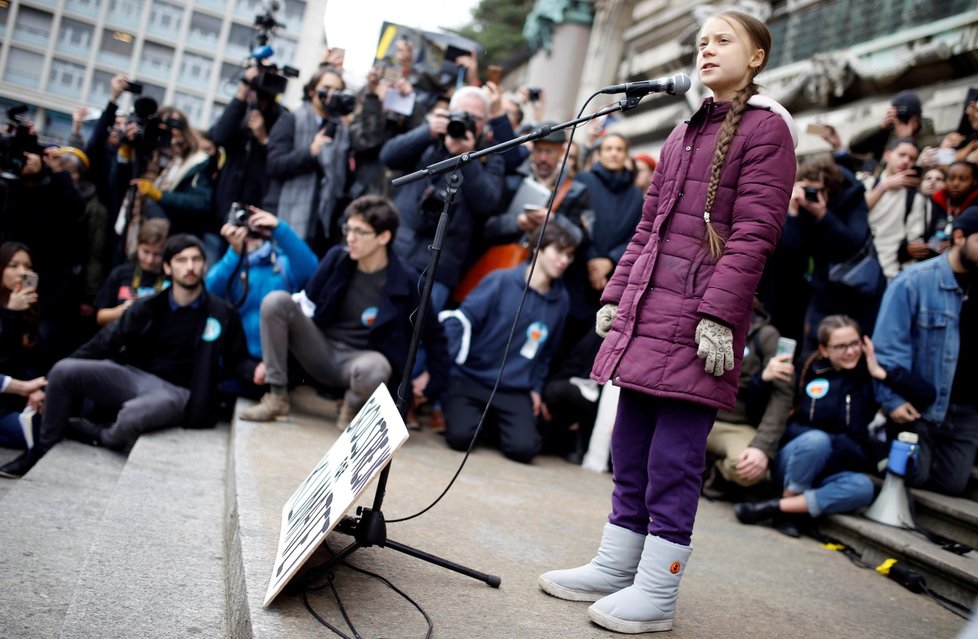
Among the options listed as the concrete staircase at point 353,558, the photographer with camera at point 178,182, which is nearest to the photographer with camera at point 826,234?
the concrete staircase at point 353,558

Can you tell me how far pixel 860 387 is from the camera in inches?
175

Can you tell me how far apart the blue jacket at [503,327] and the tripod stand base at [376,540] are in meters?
2.80

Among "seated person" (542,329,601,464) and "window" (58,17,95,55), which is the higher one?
"window" (58,17,95,55)

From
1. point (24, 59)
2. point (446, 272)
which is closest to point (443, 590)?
point (446, 272)

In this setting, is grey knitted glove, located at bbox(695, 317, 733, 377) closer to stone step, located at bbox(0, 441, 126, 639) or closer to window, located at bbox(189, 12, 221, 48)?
stone step, located at bbox(0, 441, 126, 639)

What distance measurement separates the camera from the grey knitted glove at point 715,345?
239 centimetres

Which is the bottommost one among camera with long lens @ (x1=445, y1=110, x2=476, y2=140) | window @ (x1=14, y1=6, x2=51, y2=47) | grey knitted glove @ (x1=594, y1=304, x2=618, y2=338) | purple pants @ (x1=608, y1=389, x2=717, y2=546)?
purple pants @ (x1=608, y1=389, x2=717, y2=546)

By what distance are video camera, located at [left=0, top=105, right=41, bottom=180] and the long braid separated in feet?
15.7

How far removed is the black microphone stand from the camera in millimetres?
2453

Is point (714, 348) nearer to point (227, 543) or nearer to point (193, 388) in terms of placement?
point (227, 543)

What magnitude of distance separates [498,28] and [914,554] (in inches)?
860

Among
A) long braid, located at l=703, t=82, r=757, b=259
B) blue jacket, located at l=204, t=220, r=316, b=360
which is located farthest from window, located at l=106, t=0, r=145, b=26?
long braid, located at l=703, t=82, r=757, b=259

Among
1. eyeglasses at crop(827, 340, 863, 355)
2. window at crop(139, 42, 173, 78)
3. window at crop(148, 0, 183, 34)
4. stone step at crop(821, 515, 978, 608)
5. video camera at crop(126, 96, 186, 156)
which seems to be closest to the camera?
stone step at crop(821, 515, 978, 608)

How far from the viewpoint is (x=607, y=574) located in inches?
105
